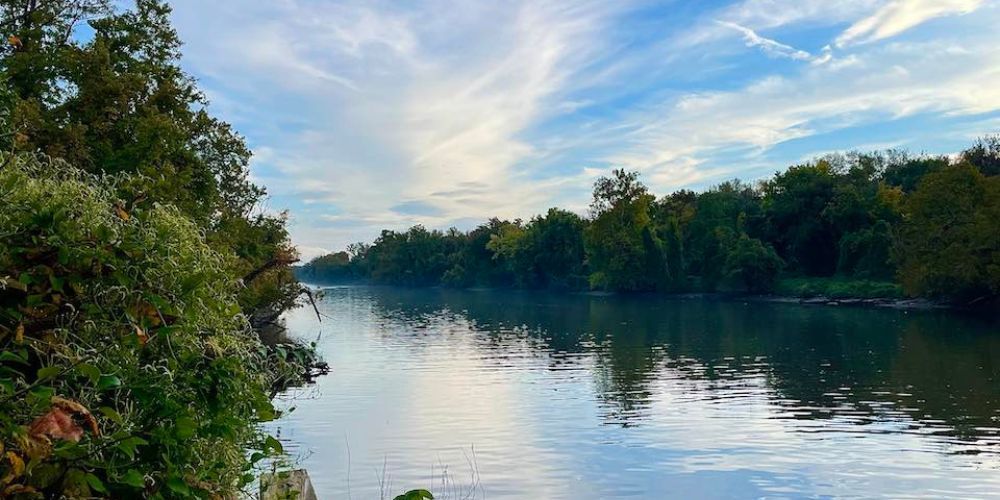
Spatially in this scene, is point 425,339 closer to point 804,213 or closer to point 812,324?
point 812,324

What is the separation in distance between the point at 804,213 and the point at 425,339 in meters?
57.0

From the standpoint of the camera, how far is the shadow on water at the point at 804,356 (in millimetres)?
23500

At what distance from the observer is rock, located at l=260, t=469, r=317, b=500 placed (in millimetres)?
3691

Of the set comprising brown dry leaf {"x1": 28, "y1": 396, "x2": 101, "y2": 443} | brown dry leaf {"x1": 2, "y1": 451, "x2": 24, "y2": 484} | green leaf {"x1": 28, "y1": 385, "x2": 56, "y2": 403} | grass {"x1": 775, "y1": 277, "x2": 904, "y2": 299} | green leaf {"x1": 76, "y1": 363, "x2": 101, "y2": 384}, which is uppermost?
green leaf {"x1": 76, "y1": 363, "x2": 101, "y2": 384}

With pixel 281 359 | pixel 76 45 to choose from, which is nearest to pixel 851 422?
pixel 281 359

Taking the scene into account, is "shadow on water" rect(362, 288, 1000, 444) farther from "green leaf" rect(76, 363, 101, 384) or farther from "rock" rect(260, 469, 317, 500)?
"green leaf" rect(76, 363, 101, 384)

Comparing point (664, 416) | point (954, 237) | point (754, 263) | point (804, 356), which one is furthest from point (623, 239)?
point (664, 416)

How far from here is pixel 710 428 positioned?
845 inches

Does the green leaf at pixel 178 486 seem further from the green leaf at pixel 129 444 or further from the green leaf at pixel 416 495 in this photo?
the green leaf at pixel 416 495

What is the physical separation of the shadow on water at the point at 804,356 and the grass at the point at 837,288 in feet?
19.0

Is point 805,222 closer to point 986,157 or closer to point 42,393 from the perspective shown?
point 986,157

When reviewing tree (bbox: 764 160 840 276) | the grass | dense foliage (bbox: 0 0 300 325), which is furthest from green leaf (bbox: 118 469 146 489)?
tree (bbox: 764 160 840 276)

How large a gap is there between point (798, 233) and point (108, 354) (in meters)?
Result: 91.4

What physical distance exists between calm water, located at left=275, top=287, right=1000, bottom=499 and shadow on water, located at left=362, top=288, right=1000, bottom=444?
0.13 m
